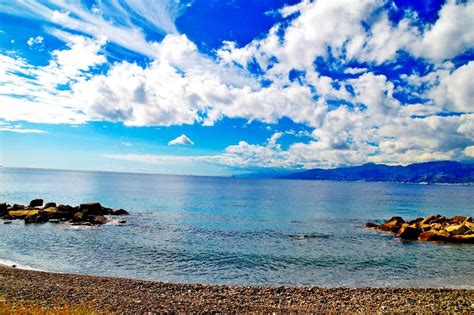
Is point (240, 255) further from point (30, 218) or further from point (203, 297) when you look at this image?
point (30, 218)

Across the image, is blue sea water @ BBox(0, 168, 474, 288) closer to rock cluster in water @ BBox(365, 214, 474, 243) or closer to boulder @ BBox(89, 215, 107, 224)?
rock cluster in water @ BBox(365, 214, 474, 243)

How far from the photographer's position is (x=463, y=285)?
969 inches

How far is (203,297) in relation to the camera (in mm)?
19766

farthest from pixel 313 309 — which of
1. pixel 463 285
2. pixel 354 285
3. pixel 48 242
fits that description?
Answer: pixel 48 242

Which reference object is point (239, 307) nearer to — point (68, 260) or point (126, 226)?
point (68, 260)

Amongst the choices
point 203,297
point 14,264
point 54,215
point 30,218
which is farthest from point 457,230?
point 30,218

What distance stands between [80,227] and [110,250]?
15.7 meters

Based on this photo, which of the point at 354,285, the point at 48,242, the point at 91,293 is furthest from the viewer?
the point at 48,242

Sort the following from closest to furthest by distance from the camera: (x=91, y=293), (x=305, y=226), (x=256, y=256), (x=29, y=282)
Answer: (x=91, y=293) < (x=29, y=282) < (x=256, y=256) < (x=305, y=226)

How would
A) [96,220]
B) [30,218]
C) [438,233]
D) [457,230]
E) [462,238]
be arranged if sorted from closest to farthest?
[462,238]
[438,233]
[457,230]
[30,218]
[96,220]

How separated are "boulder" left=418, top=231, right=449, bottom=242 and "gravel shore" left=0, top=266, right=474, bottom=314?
2355 centimetres

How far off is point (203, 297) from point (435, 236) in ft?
121

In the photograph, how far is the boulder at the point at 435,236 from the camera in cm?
4281

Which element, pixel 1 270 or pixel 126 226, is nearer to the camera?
pixel 1 270
